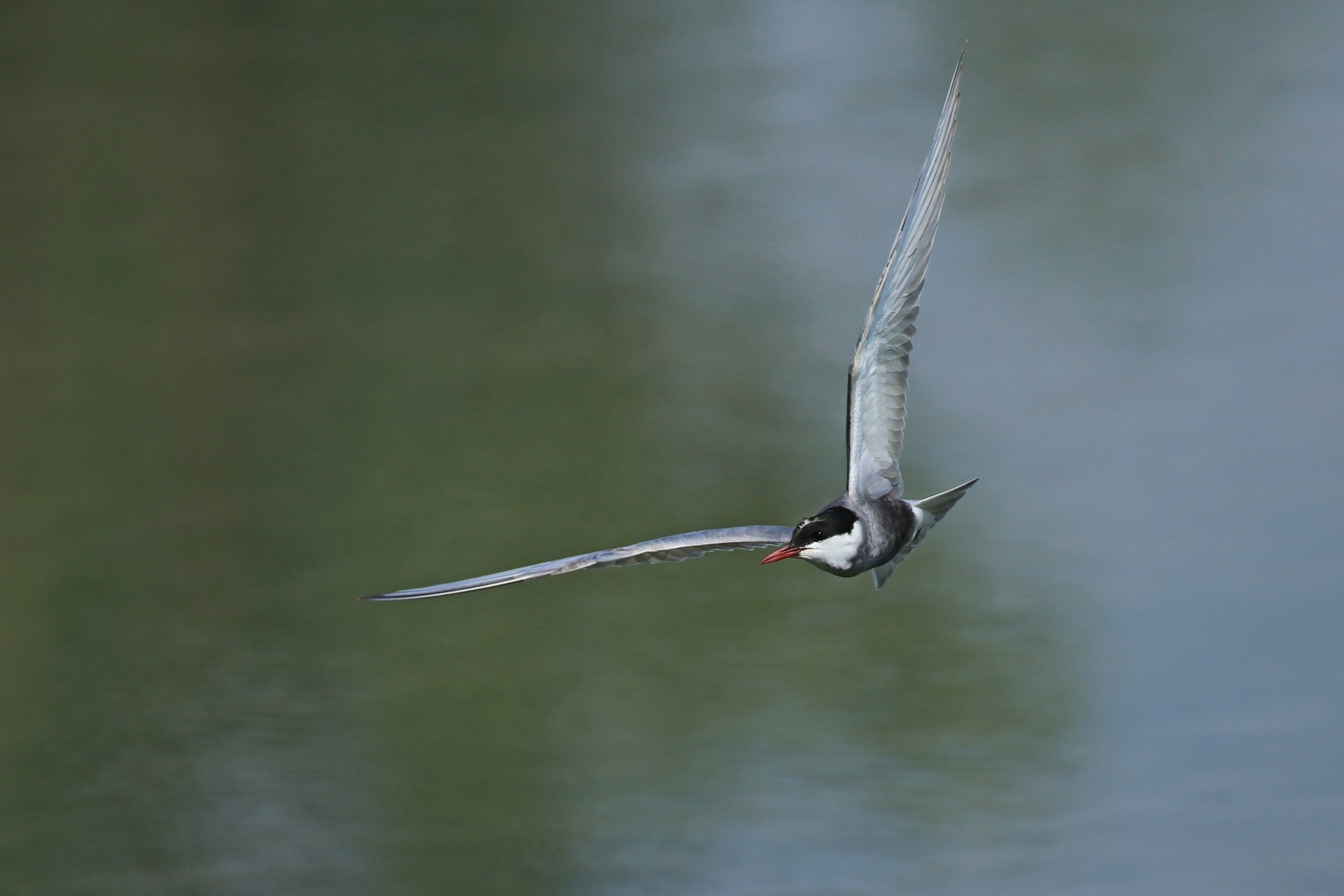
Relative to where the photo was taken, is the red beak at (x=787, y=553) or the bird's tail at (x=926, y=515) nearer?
the red beak at (x=787, y=553)

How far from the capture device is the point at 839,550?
312 centimetres

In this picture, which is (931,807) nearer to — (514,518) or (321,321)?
(514,518)

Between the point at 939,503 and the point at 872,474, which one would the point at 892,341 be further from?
the point at 939,503

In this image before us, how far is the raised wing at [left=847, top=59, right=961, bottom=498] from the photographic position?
316 centimetres

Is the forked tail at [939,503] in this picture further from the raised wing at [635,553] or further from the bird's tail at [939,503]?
the raised wing at [635,553]

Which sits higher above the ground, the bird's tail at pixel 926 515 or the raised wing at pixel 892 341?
the raised wing at pixel 892 341

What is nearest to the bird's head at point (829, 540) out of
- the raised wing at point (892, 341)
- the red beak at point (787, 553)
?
the red beak at point (787, 553)

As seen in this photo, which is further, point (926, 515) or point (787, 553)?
point (926, 515)

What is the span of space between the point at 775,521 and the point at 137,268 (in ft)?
12.6

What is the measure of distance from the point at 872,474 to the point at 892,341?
0.87ft

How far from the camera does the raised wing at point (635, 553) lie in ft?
10.2

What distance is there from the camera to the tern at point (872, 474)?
3.11m

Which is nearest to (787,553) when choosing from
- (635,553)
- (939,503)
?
(635,553)

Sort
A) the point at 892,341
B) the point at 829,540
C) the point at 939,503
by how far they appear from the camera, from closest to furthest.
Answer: the point at 829,540 → the point at 892,341 → the point at 939,503
